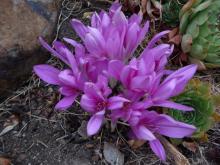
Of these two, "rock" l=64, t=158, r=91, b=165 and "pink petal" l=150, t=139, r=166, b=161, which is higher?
"pink petal" l=150, t=139, r=166, b=161

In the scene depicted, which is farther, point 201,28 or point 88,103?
point 201,28

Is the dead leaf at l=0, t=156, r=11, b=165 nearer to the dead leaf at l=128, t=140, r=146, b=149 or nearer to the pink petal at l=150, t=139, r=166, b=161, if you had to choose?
the dead leaf at l=128, t=140, r=146, b=149

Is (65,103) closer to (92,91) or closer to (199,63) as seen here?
(92,91)

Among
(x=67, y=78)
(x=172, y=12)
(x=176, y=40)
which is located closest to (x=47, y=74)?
(x=67, y=78)

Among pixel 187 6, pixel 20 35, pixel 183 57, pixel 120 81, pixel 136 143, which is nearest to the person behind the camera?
pixel 120 81

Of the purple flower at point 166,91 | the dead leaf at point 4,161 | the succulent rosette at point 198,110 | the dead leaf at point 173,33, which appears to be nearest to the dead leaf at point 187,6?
the dead leaf at point 173,33

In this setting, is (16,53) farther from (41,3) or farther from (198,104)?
(198,104)

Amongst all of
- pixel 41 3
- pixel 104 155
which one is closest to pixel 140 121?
pixel 104 155

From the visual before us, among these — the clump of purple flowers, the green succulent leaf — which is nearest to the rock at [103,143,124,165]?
the clump of purple flowers
